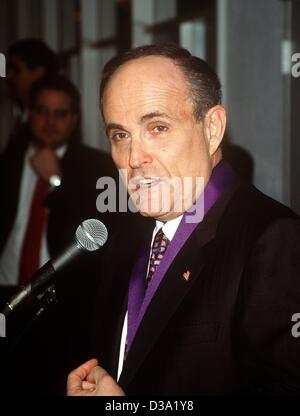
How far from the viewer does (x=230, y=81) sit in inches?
121

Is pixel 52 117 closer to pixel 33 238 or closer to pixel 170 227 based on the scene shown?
pixel 33 238

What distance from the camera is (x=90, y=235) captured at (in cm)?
137

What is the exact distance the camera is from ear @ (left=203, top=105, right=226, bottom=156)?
5.24 ft

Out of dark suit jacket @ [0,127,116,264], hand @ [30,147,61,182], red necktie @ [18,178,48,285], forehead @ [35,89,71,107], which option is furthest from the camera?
forehead @ [35,89,71,107]

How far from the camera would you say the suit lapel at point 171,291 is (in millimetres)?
1386

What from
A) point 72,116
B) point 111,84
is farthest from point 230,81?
point 111,84

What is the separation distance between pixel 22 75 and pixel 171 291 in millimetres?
2738

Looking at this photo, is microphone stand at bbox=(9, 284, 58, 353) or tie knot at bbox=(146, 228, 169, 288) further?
tie knot at bbox=(146, 228, 169, 288)

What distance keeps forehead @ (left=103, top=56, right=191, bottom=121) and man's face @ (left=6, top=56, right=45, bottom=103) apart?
2314 millimetres

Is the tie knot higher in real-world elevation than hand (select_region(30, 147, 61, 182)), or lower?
lower
